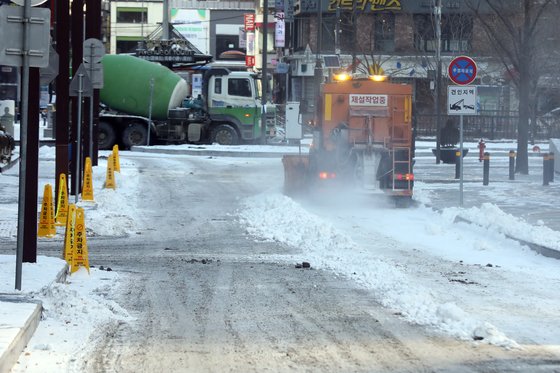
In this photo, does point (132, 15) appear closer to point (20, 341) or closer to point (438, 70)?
point (438, 70)

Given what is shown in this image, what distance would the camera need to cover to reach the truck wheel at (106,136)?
41844 millimetres

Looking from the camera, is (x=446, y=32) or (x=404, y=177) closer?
(x=404, y=177)

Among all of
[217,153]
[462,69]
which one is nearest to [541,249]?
[462,69]

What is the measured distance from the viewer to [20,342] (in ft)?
26.1

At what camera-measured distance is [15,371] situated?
24.4 ft

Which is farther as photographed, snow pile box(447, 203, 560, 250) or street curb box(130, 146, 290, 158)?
street curb box(130, 146, 290, 158)

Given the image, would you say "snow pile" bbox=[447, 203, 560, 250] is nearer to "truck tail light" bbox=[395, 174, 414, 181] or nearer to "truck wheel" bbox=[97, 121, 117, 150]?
"truck tail light" bbox=[395, 174, 414, 181]

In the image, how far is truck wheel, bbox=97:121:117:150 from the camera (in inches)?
1647

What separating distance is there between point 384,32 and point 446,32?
474 cm

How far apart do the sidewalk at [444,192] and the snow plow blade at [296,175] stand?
8.74 feet

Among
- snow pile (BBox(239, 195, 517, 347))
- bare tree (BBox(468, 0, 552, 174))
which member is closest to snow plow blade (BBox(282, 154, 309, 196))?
snow pile (BBox(239, 195, 517, 347))

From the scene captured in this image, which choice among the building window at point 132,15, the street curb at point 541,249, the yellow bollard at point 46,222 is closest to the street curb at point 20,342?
the yellow bollard at point 46,222

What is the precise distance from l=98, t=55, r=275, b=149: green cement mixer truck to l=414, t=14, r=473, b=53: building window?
16079mm

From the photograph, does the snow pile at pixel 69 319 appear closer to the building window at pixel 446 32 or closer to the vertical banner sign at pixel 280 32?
the building window at pixel 446 32
